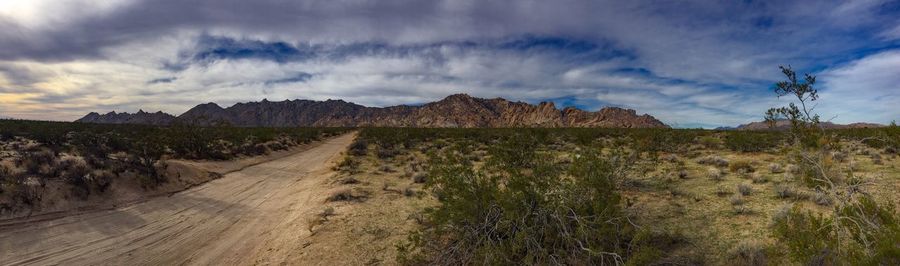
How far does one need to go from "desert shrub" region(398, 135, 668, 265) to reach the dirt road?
3.10 metres

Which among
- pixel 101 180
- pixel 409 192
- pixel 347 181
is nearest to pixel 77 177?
pixel 101 180

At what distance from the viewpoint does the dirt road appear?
7945mm

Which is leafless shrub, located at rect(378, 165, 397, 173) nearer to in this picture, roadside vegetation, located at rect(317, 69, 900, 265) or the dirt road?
the dirt road

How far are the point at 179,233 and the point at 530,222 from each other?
831 centimetres

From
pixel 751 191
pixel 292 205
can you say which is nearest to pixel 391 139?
pixel 292 205

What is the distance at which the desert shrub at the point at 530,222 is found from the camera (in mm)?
5883

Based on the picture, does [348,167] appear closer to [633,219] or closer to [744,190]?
[633,219]

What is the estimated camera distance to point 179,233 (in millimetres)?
9547

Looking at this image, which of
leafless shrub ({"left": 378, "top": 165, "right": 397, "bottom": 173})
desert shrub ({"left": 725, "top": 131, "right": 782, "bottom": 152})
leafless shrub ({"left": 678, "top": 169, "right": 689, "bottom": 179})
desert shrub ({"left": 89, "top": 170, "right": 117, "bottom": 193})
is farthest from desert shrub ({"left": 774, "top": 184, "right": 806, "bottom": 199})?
desert shrub ({"left": 89, "top": 170, "right": 117, "bottom": 193})

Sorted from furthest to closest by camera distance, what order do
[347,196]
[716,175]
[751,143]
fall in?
[751,143], [716,175], [347,196]

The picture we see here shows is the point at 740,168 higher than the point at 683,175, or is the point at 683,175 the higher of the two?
the point at 740,168

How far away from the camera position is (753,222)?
26.3 ft

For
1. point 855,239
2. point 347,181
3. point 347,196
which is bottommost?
point 347,196

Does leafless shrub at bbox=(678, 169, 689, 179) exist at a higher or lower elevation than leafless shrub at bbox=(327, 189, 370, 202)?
higher
